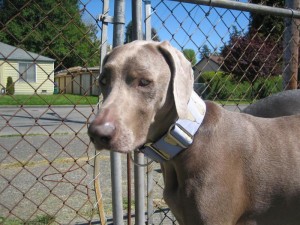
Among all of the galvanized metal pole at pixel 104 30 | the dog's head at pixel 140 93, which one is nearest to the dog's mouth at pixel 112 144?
the dog's head at pixel 140 93

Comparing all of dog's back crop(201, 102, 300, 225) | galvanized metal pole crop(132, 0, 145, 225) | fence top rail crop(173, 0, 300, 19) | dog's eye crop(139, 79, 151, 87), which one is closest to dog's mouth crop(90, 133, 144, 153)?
dog's eye crop(139, 79, 151, 87)

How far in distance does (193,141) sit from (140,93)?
406 mm

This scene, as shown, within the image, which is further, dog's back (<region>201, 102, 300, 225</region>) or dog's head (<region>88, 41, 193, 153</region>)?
dog's back (<region>201, 102, 300, 225</region>)

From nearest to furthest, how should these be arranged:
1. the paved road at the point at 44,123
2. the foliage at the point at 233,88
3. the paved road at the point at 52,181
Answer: the paved road at the point at 52,181, the foliage at the point at 233,88, the paved road at the point at 44,123

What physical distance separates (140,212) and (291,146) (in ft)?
3.49

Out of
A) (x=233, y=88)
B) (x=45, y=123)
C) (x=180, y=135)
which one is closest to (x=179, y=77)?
(x=180, y=135)

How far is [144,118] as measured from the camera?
1941 mm

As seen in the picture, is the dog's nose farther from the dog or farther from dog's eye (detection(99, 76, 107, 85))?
the dog

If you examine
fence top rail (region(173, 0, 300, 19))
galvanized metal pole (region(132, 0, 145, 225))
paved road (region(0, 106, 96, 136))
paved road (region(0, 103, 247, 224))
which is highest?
fence top rail (region(173, 0, 300, 19))

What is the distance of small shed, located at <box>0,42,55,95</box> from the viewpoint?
2.63 metres

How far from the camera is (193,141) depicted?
2100 millimetres

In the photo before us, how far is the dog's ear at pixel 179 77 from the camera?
6.40 feet

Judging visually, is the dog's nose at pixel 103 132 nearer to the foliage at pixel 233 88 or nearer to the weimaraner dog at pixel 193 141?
the weimaraner dog at pixel 193 141

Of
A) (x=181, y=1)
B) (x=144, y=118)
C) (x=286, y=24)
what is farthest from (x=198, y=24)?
(x=144, y=118)
